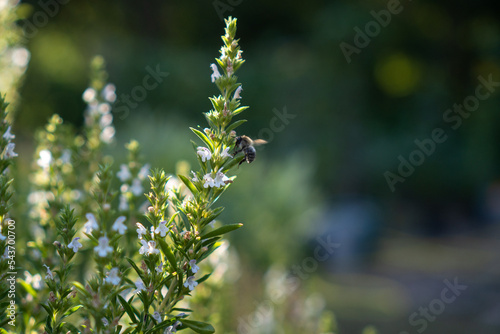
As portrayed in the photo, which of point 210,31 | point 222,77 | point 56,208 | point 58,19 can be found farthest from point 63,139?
point 210,31

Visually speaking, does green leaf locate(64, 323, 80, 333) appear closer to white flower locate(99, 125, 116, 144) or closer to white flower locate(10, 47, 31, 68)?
white flower locate(99, 125, 116, 144)

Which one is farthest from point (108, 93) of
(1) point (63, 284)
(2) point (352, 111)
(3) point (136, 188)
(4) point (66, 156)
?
(2) point (352, 111)

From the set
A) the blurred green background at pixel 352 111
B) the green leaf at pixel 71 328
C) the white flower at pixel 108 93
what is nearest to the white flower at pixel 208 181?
the green leaf at pixel 71 328

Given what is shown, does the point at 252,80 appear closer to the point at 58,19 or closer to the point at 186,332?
the point at 58,19

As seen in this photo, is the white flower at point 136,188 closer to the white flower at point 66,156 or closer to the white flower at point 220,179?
the white flower at point 66,156

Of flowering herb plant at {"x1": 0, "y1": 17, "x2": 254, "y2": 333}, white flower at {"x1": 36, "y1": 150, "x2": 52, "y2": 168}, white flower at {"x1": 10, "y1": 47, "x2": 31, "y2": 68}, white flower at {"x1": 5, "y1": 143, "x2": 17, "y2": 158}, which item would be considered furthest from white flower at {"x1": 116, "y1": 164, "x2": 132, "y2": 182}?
white flower at {"x1": 10, "y1": 47, "x2": 31, "y2": 68}

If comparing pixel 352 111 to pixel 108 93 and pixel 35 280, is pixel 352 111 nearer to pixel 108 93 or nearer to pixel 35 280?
pixel 108 93

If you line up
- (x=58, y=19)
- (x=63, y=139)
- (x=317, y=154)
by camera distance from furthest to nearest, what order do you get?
(x=58, y=19), (x=317, y=154), (x=63, y=139)
